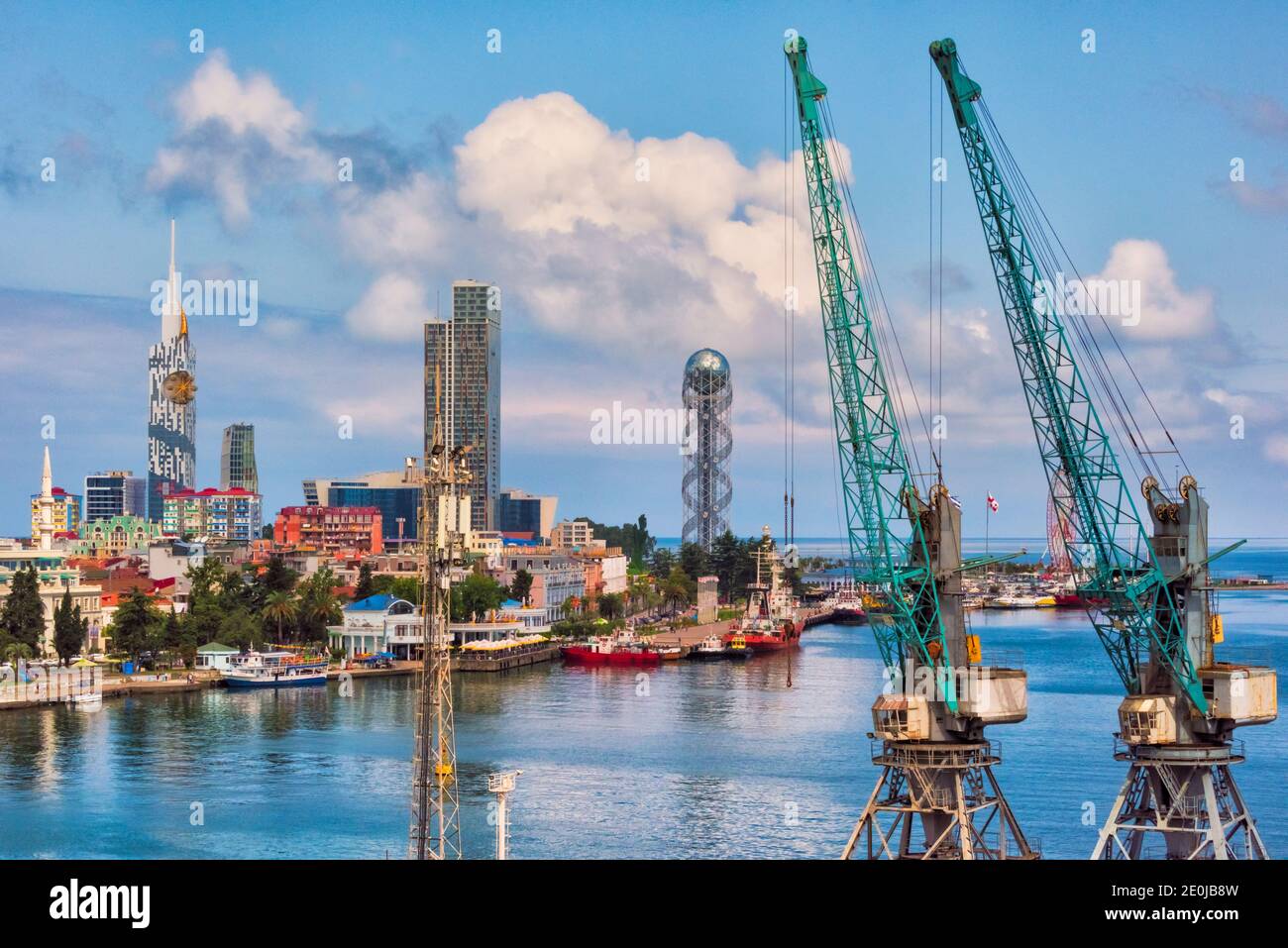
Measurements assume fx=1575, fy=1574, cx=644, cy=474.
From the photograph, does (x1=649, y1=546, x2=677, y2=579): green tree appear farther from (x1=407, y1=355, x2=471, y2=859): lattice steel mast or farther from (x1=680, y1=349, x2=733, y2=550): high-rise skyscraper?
(x1=407, y1=355, x2=471, y2=859): lattice steel mast

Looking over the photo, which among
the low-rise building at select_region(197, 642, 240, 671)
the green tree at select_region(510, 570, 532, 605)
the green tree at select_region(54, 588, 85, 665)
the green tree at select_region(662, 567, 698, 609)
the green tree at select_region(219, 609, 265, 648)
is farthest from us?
the green tree at select_region(662, 567, 698, 609)

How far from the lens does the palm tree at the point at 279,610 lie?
4647 centimetres

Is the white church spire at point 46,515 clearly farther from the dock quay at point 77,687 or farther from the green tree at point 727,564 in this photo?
the green tree at point 727,564

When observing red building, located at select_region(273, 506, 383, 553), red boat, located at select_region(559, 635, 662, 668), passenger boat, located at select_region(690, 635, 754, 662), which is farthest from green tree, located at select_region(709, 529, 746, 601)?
red boat, located at select_region(559, 635, 662, 668)

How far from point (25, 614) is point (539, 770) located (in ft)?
60.2

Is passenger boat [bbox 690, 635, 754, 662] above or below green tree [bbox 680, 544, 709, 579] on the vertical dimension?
below

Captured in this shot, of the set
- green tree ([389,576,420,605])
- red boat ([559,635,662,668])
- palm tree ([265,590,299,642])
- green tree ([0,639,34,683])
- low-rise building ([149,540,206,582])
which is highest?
low-rise building ([149,540,206,582])

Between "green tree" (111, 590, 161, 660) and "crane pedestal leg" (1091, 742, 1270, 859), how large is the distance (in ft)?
97.3

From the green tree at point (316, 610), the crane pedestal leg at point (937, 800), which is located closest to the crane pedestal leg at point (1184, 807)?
the crane pedestal leg at point (937, 800)

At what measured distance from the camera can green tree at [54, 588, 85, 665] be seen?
37.5 metres

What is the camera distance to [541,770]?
24.7 metres

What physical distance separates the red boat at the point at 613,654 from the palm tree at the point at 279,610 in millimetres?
8511

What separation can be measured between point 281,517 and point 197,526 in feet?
38.4
